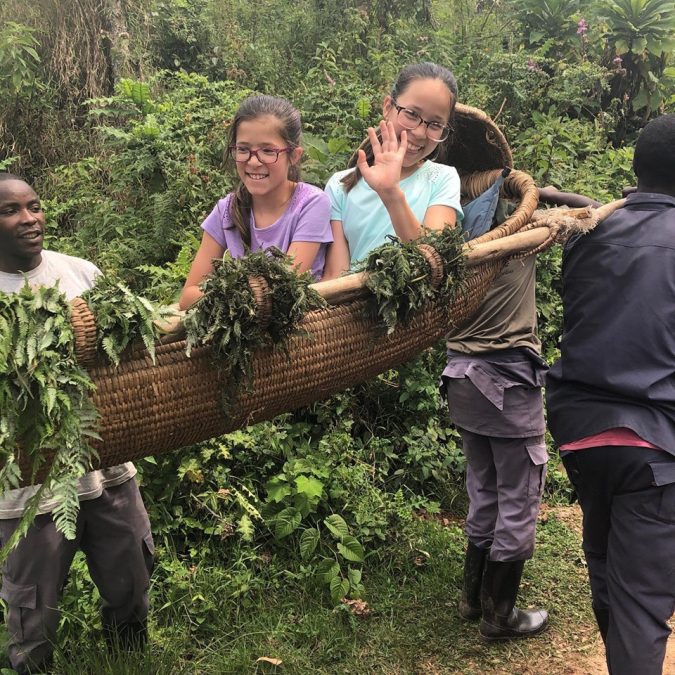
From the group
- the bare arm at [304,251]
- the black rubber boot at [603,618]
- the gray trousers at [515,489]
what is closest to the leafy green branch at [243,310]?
the bare arm at [304,251]

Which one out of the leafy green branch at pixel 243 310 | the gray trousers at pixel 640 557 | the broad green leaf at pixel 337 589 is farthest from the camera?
the broad green leaf at pixel 337 589

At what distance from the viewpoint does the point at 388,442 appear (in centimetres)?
405

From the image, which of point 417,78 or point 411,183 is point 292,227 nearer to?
point 411,183

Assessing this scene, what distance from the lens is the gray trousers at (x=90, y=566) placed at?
7.51 ft

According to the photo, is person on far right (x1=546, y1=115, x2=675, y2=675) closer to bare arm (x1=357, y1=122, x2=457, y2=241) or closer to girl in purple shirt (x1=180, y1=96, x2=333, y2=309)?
bare arm (x1=357, y1=122, x2=457, y2=241)

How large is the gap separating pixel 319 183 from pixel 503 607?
310 cm

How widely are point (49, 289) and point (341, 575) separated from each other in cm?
232

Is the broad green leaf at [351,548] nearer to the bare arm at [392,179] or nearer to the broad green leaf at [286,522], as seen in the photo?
the broad green leaf at [286,522]

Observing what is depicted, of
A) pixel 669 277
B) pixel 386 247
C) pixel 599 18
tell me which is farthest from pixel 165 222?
pixel 599 18

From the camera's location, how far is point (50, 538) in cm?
229

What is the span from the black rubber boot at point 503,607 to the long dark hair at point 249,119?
1.82 metres

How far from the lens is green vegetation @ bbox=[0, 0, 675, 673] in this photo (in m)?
3.03

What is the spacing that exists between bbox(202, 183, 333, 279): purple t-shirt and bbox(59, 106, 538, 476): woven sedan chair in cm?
43

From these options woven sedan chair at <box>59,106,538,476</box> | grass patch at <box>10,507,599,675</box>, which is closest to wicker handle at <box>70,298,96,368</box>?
woven sedan chair at <box>59,106,538,476</box>
